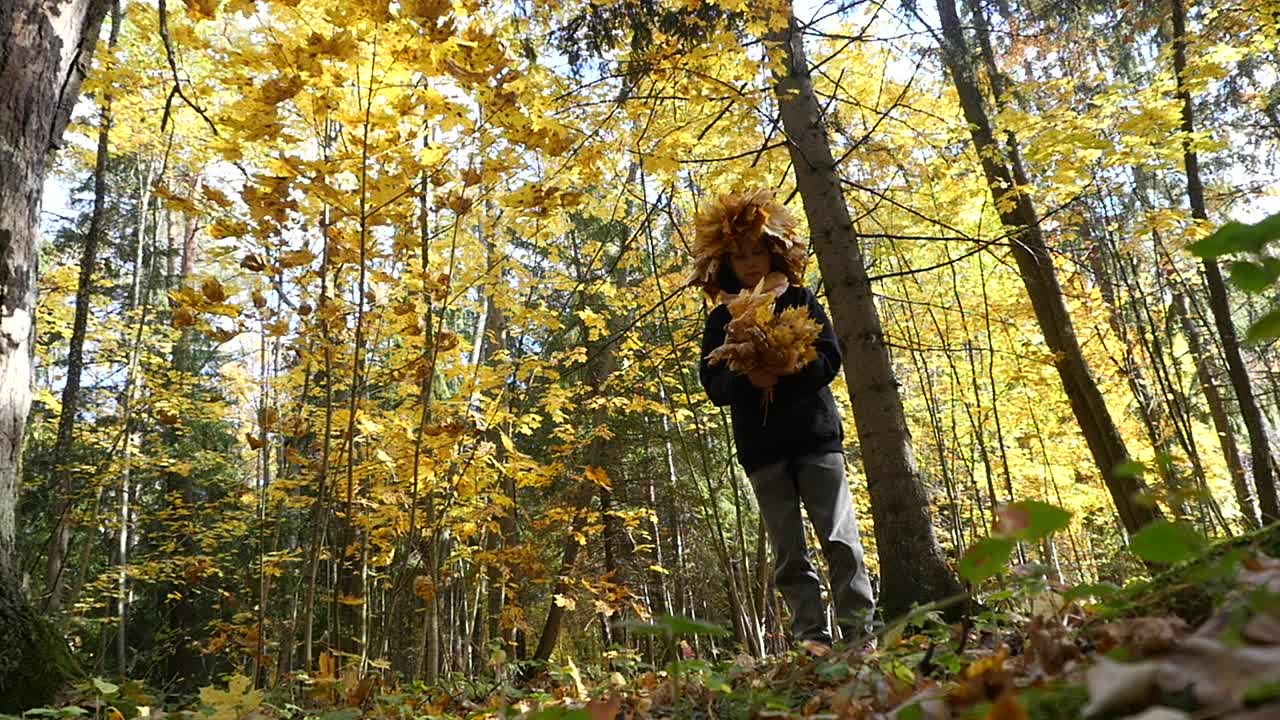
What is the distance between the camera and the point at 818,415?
2541mm

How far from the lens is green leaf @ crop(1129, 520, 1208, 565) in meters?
0.70

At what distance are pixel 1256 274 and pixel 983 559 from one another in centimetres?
42

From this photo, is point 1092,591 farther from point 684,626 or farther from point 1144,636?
point 684,626

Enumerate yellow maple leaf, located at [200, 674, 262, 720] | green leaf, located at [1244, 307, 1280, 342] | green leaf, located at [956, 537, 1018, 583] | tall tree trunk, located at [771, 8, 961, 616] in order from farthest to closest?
tall tree trunk, located at [771, 8, 961, 616] < yellow maple leaf, located at [200, 674, 262, 720] < green leaf, located at [956, 537, 1018, 583] < green leaf, located at [1244, 307, 1280, 342]

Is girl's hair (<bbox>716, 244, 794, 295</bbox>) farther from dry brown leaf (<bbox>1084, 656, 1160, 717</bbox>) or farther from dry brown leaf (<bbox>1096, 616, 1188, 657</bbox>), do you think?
dry brown leaf (<bbox>1084, 656, 1160, 717</bbox>)

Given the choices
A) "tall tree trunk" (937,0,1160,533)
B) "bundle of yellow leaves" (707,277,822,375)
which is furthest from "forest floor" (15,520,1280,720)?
"tall tree trunk" (937,0,1160,533)

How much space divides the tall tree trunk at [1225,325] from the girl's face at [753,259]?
4571 millimetres

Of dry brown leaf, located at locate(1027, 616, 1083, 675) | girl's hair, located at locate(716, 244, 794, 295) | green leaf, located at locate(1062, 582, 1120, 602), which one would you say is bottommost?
dry brown leaf, located at locate(1027, 616, 1083, 675)

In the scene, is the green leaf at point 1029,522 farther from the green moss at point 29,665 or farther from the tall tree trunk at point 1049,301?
the tall tree trunk at point 1049,301

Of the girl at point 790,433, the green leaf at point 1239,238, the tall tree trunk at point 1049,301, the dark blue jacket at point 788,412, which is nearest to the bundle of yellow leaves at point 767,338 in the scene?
the girl at point 790,433

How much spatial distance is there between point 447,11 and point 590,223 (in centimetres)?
834

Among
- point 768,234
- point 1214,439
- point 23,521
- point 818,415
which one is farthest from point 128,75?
point 1214,439

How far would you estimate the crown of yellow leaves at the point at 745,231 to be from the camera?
272 cm

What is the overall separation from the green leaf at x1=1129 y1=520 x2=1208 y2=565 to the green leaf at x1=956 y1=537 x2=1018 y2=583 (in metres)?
0.12
